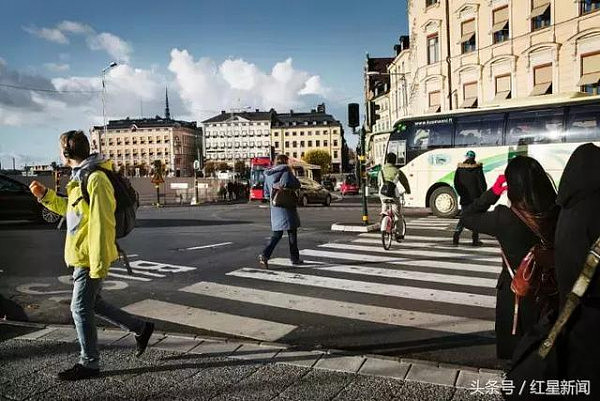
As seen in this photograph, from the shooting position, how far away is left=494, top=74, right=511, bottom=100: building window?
104 ft

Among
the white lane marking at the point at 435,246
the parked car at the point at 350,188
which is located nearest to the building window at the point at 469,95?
the parked car at the point at 350,188

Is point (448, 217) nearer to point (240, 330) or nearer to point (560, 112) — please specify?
point (560, 112)

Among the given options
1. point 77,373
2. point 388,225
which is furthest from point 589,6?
point 77,373

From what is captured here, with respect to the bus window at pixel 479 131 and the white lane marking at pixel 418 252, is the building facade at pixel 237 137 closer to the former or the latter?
the bus window at pixel 479 131

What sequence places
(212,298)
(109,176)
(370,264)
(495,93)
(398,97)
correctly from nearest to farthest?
(109,176) → (212,298) → (370,264) → (495,93) → (398,97)

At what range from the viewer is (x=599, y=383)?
187 cm

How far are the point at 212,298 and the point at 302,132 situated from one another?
15317cm

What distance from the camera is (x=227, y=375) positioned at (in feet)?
12.7

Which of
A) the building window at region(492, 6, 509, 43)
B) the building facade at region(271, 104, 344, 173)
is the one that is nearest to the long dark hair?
the building window at region(492, 6, 509, 43)

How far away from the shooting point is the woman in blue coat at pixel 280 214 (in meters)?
→ 8.46

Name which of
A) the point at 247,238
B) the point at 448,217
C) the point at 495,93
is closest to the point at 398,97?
the point at 495,93

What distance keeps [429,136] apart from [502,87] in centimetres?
1577

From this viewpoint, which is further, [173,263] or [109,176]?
[173,263]

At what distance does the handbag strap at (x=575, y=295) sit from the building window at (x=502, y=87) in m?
32.3
